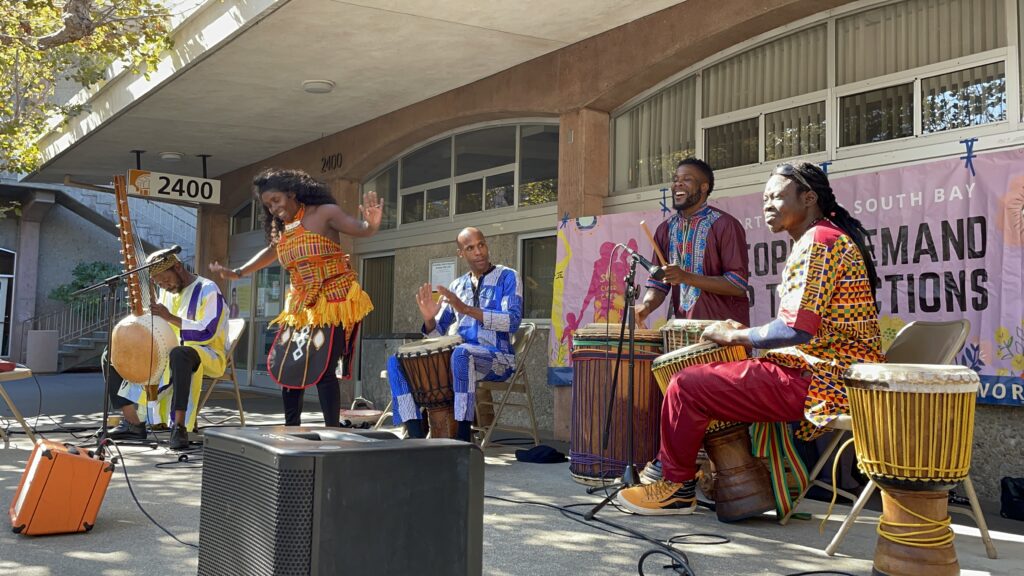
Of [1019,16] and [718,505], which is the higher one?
[1019,16]

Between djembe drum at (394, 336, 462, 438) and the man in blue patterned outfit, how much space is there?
0.06m

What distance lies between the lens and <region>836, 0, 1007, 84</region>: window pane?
5.00 metres

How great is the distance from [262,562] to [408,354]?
3.57 meters

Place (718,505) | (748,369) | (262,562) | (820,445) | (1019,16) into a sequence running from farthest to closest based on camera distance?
(1019,16), (820,445), (718,505), (748,369), (262,562)

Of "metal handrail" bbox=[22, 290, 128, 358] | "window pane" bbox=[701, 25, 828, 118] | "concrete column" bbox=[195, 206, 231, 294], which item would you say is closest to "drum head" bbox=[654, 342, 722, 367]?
"window pane" bbox=[701, 25, 828, 118]

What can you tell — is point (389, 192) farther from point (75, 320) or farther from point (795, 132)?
point (75, 320)

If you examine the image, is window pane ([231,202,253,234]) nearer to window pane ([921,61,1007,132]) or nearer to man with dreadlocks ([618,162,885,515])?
window pane ([921,61,1007,132])

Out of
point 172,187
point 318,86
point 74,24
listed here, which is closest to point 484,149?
point 318,86

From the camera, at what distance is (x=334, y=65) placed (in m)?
7.84

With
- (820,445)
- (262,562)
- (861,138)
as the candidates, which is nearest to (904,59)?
(861,138)

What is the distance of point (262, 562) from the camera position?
1921 mm

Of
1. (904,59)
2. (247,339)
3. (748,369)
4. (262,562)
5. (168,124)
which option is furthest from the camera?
(247,339)

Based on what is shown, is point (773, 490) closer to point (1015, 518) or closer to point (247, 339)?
point (1015, 518)

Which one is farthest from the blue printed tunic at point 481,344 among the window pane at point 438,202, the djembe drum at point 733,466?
the window pane at point 438,202
